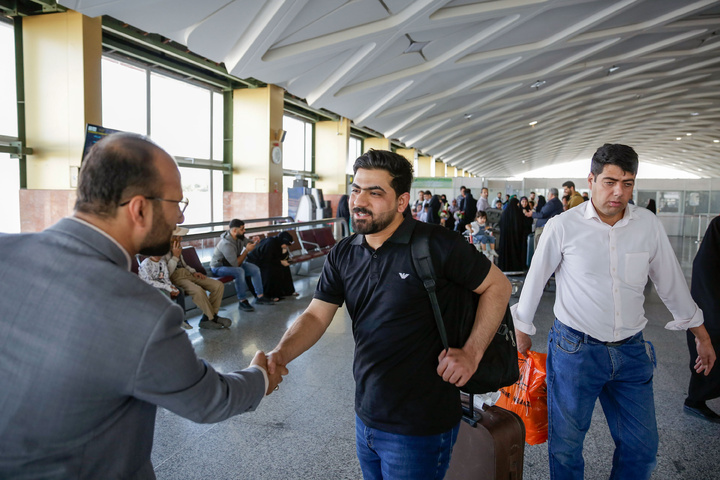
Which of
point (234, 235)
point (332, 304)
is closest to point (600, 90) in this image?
point (234, 235)

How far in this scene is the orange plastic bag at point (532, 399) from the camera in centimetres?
261

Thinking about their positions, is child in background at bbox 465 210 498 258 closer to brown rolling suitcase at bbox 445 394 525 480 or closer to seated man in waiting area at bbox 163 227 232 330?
seated man in waiting area at bbox 163 227 232 330

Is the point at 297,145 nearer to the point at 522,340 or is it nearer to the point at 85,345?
the point at 522,340

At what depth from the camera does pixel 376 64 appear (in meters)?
12.9

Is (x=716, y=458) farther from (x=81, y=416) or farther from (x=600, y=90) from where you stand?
(x=600, y=90)

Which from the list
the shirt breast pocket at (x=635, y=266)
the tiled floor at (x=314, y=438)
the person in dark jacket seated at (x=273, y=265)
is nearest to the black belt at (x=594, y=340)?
the shirt breast pocket at (x=635, y=266)

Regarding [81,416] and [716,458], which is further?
[716,458]

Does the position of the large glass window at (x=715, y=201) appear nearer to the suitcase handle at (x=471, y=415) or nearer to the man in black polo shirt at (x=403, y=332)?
the suitcase handle at (x=471, y=415)

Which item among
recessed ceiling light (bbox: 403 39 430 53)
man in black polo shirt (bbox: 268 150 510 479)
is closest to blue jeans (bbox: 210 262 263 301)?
man in black polo shirt (bbox: 268 150 510 479)

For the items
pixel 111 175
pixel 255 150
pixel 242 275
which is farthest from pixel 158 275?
pixel 255 150

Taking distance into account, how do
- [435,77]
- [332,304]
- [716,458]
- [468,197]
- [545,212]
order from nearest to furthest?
[332,304], [716,458], [545,212], [468,197], [435,77]

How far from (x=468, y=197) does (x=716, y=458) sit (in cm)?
1028

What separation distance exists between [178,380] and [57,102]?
9.35 meters

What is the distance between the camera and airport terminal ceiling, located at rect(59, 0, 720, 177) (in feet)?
29.6
